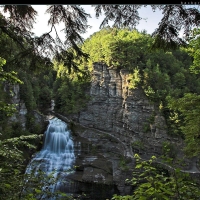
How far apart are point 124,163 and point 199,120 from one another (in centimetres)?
1512

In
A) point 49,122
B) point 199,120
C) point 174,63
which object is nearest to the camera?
point 199,120

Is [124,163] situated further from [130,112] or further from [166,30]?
[166,30]

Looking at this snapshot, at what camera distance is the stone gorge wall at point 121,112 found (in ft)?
88.7

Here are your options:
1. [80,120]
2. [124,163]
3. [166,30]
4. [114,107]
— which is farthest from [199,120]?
[80,120]

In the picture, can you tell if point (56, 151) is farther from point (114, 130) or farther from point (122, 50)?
point (122, 50)

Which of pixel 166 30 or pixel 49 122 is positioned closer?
pixel 166 30

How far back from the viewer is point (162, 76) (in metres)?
31.0

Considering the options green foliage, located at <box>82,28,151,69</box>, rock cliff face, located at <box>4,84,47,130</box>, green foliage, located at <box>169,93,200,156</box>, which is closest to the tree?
green foliage, located at <box>169,93,200,156</box>

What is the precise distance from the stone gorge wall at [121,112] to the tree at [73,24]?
24.3 metres

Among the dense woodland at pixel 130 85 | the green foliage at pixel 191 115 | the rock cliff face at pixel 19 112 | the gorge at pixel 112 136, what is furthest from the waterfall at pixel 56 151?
the green foliage at pixel 191 115

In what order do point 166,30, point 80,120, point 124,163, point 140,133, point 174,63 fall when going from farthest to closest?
point 174,63
point 80,120
point 140,133
point 124,163
point 166,30

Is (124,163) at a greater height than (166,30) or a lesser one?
lesser

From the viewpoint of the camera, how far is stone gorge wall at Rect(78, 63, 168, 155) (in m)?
27.0
